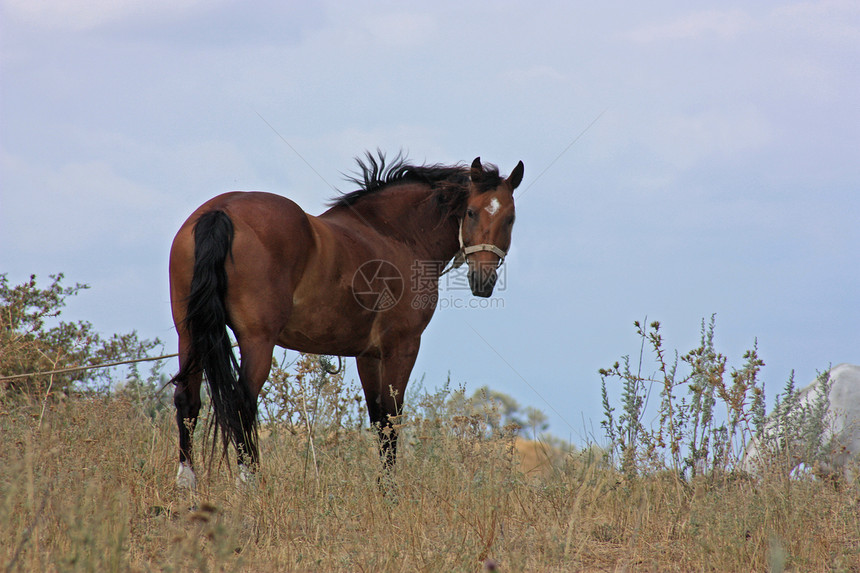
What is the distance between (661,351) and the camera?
19.2ft

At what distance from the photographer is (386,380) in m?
6.39

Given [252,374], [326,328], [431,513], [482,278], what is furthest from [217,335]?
[482,278]

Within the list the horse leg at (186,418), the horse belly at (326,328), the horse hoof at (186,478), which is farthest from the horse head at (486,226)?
the horse hoof at (186,478)

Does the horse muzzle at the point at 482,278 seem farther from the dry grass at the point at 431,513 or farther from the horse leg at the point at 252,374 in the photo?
the horse leg at the point at 252,374

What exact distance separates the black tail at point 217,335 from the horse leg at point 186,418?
154 mm

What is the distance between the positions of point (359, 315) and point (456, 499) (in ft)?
6.03

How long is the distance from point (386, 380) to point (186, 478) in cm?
181

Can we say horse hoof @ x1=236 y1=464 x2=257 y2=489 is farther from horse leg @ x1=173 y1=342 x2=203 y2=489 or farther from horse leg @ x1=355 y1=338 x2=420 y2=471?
horse leg @ x1=355 y1=338 x2=420 y2=471

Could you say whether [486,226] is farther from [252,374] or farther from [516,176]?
[252,374]

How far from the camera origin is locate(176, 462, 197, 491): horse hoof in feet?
17.1

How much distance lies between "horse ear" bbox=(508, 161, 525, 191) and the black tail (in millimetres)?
2716

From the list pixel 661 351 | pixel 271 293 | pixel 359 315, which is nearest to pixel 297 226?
pixel 271 293

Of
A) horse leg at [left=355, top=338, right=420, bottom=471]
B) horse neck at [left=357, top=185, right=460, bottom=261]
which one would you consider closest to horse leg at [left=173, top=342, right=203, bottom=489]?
horse leg at [left=355, top=338, right=420, bottom=471]

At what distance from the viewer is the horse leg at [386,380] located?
20.7ft
